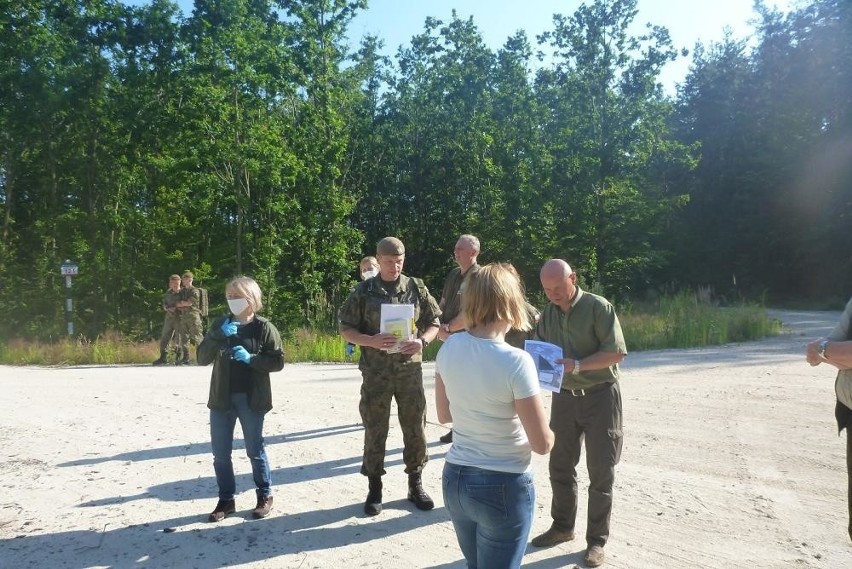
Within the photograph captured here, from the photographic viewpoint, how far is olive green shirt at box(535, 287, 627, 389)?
4141 millimetres

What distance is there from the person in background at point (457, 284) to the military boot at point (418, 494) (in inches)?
49.6

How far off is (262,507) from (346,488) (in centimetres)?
85

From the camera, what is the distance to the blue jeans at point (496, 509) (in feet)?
8.75

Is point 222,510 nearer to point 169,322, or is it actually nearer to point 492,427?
point 492,427

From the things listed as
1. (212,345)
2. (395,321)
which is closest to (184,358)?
(212,345)

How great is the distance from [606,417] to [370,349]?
1757mm

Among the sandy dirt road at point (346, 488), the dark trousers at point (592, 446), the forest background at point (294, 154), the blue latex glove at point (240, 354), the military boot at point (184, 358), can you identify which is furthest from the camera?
the forest background at point (294, 154)

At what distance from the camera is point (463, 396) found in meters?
2.82

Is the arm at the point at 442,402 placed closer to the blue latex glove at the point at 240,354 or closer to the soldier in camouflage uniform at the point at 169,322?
the blue latex glove at the point at 240,354

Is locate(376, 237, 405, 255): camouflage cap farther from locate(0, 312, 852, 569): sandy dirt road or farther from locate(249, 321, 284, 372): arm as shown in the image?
locate(0, 312, 852, 569): sandy dirt road

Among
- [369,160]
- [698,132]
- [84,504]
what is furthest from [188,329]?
[698,132]

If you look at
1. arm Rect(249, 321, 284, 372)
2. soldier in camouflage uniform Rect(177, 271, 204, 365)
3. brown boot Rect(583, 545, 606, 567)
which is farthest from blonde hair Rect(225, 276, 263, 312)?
soldier in camouflage uniform Rect(177, 271, 204, 365)

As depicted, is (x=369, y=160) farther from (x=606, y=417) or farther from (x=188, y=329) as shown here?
(x=606, y=417)

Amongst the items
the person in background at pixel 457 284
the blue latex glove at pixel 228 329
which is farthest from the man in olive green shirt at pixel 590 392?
the blue latex glove at pixel 228 329
